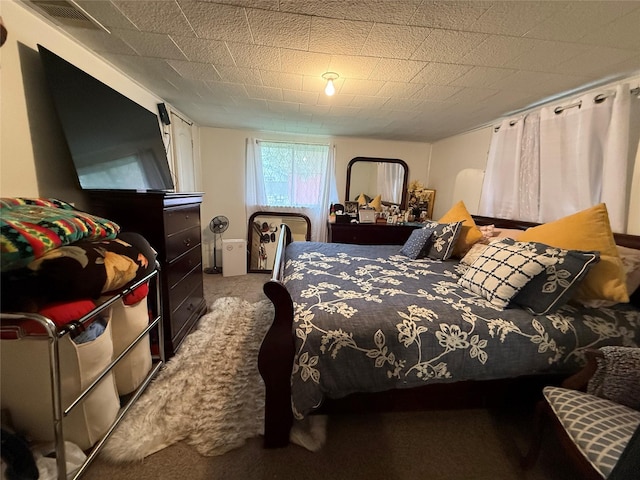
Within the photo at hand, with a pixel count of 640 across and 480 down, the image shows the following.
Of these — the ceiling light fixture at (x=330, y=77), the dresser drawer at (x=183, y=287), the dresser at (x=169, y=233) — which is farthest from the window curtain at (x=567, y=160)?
the dresser drawer at (x=183, y=287)

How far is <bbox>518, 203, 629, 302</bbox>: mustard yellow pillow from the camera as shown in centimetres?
137

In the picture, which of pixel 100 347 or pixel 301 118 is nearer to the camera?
pixel 100 347

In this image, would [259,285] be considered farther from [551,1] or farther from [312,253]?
[551,1]

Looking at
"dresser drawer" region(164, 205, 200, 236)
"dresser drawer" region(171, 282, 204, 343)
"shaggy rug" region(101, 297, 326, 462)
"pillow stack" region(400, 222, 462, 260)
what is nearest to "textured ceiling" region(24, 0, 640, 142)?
"dresser drawer" region(164, 205, 200, 236)

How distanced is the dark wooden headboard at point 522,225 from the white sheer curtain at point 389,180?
1.33 meters

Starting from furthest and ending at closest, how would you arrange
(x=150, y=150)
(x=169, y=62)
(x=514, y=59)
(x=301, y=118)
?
(x=301, y=118) < (x=150, y=150) < (x=169, y=62) < (x=514, y=59)

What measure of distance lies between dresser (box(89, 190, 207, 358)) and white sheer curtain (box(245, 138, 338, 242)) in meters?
1.61

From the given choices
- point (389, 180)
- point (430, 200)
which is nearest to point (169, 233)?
point (389, 180)

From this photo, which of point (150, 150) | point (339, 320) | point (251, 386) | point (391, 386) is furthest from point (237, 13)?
point (251, 386)

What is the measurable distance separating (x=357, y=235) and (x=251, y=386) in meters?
2.40

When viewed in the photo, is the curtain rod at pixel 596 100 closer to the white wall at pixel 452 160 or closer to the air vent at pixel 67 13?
the white wall at pixel 452 160

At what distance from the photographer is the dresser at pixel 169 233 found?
1620 mm

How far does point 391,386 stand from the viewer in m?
1.20

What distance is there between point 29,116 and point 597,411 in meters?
2.92
